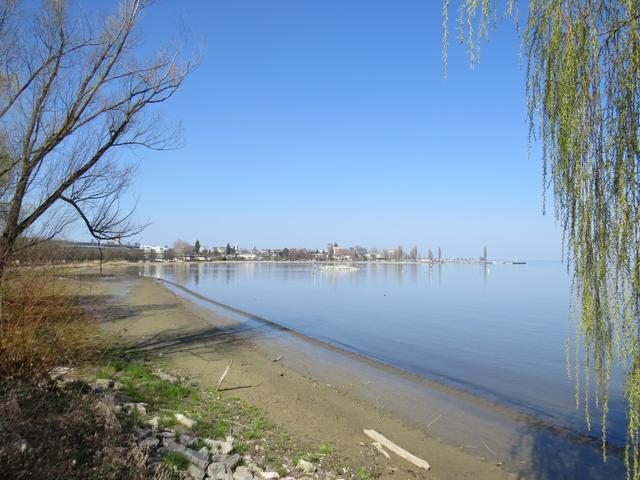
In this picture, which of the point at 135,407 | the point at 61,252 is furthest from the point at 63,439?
the point at 61,252

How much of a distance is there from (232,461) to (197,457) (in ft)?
1.82

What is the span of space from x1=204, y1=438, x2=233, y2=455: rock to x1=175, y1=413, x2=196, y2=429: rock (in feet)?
2.83

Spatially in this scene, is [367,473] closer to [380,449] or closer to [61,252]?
[380,449]

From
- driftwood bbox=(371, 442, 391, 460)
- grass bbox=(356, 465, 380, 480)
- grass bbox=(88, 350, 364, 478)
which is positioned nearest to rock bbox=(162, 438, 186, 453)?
grass bbox=(88, 350, 364, 478)

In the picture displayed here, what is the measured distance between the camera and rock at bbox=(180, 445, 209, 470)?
5836 millimetres

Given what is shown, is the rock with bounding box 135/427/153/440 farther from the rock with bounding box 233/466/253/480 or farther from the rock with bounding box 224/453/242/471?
the rock with bounding box 233/466/253/480

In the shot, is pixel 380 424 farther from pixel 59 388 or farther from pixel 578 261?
pixel 578 261

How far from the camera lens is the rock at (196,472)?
5.48 metres

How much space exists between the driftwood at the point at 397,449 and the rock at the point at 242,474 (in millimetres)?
3510

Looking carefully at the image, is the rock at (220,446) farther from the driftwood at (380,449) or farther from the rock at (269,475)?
the driftwood at (380,449)

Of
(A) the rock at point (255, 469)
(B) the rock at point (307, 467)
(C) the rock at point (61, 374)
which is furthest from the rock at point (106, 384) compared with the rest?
(B) the rock at point (307, 467)

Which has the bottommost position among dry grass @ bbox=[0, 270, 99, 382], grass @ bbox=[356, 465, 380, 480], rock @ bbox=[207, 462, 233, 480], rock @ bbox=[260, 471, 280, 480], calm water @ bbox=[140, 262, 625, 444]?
calm water @ bbox=[140, 262, 625, 444]

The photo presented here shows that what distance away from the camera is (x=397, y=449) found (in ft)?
28.7

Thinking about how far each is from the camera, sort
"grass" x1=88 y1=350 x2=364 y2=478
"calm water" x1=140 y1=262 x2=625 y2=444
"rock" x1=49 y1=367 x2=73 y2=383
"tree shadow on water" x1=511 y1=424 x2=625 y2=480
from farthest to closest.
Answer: "calm water" x1=140 y1=262 x2=625 y2=444 → "tree shadow on water" x1=511 y1=424 x2=625 y2=480 → "rock" x1=49 y1=367 x2=73 y2=383 → "grass" x1=88 y1=350 x2=364 y2=478
